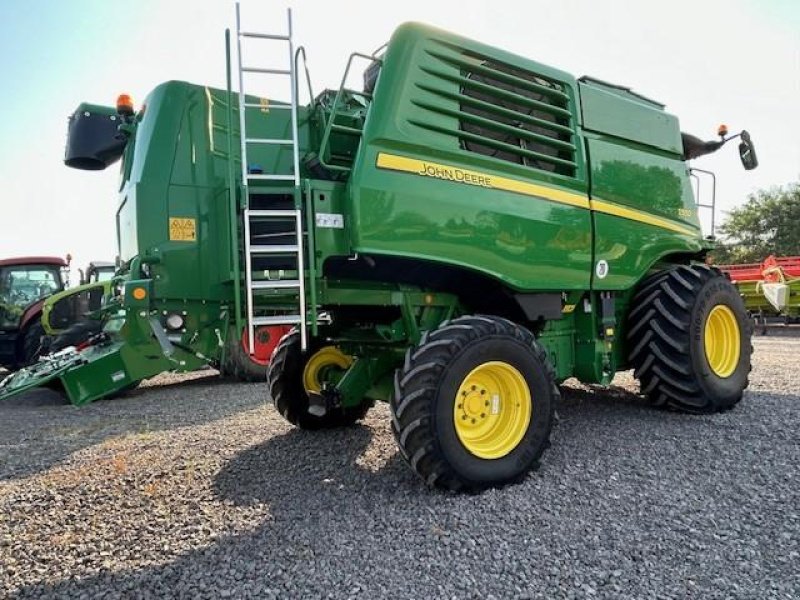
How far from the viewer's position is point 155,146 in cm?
429

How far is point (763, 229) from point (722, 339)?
31.3 metres

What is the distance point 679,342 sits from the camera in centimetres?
493

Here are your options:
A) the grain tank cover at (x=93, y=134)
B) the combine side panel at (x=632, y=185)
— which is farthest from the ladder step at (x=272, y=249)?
the grain tank cover at (x=93, y=134)

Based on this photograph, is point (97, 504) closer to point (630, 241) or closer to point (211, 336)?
point (211, 336)

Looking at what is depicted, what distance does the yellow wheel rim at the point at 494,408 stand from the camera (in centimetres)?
362

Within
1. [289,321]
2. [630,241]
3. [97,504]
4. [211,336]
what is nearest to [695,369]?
[630,241]

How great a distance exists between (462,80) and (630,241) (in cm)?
201

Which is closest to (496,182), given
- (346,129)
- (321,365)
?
(346,129)

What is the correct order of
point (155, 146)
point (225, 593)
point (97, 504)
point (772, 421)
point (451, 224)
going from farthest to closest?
point (772, 421), point (155, 146), point (451, 224), point (97, 504), point (225, 593)

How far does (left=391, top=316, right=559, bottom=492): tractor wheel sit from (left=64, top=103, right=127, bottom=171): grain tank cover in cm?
349

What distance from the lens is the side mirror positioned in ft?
19.5

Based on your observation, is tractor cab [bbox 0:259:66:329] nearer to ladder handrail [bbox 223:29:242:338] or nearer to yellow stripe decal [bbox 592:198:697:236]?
ladder handrail [bbox 223:29:242:338]

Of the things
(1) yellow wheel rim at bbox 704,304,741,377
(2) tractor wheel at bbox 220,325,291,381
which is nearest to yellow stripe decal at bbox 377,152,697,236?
(1) yellow wheel rim at bbox 704,304,741,377

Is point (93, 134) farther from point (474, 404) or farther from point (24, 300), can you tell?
point (24, 300)
